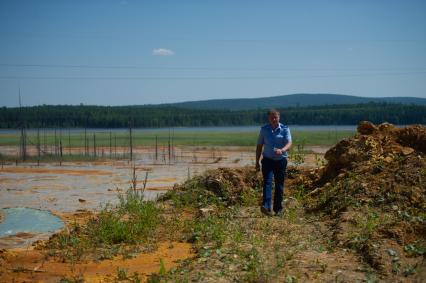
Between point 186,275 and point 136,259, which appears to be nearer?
point 186,275

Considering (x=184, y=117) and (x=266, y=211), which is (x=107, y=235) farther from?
(x=184, y=117)

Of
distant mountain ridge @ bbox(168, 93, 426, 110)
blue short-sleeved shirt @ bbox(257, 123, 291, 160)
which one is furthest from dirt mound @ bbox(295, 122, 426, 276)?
distant mountain ridge @ bbox(168, 93, 426, 110)

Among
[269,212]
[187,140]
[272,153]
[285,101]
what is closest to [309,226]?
[269,212]

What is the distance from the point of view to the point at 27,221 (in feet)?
34.2

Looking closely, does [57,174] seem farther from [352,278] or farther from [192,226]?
[352,278]

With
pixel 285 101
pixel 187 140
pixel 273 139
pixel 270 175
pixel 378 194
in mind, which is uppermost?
pixel 285 101

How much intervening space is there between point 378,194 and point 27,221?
6.73m

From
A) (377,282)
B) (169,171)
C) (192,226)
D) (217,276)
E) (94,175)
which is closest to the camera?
(377,282)

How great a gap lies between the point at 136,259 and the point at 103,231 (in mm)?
1181

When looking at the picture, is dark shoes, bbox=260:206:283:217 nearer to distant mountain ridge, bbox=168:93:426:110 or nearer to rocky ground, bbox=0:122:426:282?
rocky ground, bbox=0:122:426:282

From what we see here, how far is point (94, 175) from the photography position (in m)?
20.8

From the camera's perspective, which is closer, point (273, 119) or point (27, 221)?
point (273, 119)

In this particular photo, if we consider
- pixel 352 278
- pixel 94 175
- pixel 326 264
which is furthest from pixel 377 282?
pixel 94 175

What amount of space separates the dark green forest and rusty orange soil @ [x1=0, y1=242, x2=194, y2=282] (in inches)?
2602
